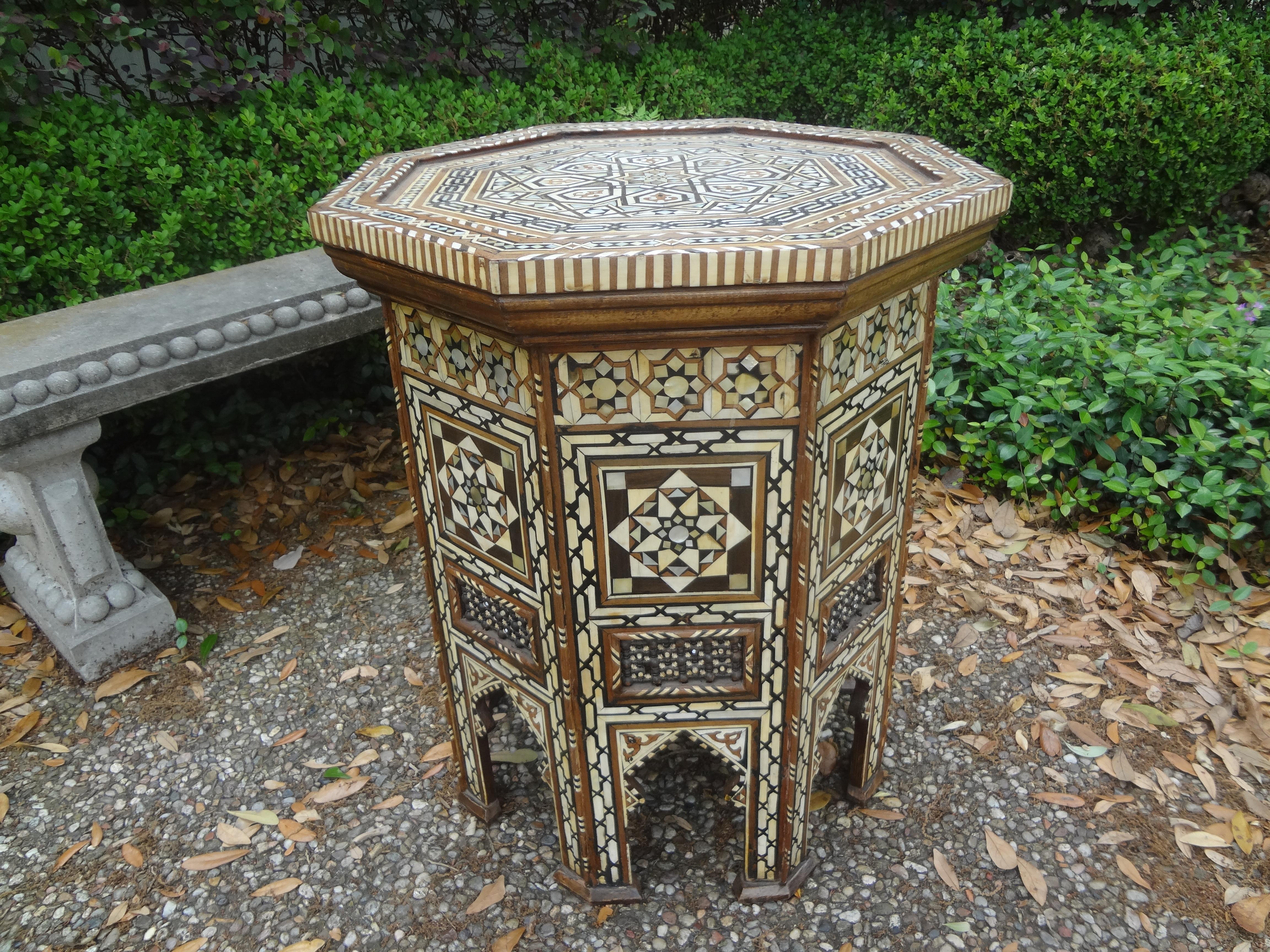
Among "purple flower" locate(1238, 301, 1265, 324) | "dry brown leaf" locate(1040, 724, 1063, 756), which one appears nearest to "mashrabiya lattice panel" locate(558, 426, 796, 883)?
"dry brown leaf" locate(1040, 724, 1063, 756)

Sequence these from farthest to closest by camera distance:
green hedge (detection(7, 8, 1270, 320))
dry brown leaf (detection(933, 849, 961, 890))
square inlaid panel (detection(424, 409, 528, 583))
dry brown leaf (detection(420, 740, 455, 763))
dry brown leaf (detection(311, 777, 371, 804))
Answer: green hedge (detection(7, 8, 1270, 320)) < dry brown leaf (detection(420, 740, 455, 763)) < dry brown leaf (detection(311, 777, 371, 804)) < dry brown leaf (detection(933, 849, 961, 890)) < square inlaid panel (detection(424, 409, 528, 583))

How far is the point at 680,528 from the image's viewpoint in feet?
5.20

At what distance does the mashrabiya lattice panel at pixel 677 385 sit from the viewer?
4.66 ft

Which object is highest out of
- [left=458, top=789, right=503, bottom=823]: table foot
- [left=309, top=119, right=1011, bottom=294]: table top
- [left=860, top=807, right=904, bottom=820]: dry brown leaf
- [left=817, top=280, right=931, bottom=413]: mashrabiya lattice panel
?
[left=309, top=119, right=1011, bottom=294]: table top

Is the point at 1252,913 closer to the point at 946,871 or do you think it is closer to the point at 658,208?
the point at 946,871

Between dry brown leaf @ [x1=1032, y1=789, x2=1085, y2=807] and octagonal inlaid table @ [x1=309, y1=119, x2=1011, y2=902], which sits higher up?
octagonal inlaid table @ [x1=309, y1=119, x2=1011, y2=902]

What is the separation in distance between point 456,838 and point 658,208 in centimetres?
163

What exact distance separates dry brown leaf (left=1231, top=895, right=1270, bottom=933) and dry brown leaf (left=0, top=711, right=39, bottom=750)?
3223mm

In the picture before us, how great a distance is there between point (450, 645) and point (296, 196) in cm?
223

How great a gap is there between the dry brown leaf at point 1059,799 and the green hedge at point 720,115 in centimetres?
300

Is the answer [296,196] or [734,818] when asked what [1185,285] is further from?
[296,196]

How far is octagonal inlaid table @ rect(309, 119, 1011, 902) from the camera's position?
1330mm

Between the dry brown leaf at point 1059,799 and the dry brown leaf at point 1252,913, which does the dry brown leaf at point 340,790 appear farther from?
the dry brown leaf at point 1252,913

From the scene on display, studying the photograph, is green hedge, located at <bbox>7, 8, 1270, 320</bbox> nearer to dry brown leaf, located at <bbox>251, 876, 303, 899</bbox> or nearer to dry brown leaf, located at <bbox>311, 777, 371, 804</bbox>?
dry brown leaf, located at <bbox>311, 777, 371, 804</bbox>
